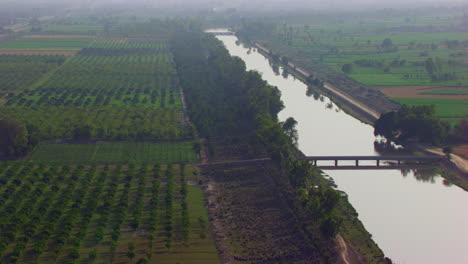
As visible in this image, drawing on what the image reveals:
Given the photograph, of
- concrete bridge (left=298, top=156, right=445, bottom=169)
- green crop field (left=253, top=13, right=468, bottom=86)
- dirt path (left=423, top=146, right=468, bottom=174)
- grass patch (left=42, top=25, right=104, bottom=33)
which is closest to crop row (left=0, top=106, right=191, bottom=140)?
concrete bridge (left=298, top=156, right=445, bottom=169)

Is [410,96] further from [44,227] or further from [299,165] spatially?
[44,227]

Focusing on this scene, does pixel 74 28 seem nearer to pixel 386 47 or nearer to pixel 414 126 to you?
pixel 386 47

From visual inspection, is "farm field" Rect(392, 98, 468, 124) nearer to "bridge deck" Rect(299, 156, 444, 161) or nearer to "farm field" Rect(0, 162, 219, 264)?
"bridge deck" Rect(299, 156, 444, 161)

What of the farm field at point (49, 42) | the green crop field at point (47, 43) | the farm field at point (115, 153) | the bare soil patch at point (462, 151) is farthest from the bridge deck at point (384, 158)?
the green crop field at point (47, 43)

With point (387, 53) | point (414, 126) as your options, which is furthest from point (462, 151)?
point (387, 53)

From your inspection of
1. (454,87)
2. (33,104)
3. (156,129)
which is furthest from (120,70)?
(454,87)

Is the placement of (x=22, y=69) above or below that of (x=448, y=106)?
above
